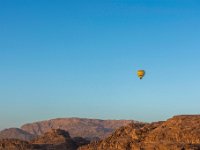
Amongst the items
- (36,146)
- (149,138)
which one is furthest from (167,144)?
(36,146)

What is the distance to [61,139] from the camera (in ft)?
466

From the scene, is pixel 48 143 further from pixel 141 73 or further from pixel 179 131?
pixel 179 131

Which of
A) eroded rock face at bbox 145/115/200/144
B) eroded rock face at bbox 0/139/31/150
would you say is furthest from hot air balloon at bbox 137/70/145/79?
eroded rock face at bbox 0/139/31/150

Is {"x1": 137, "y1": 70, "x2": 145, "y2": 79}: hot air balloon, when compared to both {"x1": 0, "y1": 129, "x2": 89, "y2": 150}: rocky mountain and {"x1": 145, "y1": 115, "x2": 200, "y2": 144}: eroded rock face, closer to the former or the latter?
{"x1": 145, "y1": 115, "x2": 200, "y2": 144}: eroded rock face

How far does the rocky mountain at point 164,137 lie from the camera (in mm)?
66744

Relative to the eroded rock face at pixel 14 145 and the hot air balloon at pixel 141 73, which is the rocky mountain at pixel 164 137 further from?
the eroded rock face at pixel 14 145

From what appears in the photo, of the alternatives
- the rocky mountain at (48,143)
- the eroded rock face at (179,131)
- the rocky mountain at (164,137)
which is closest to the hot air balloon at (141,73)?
the rocky mountain at (164,137)

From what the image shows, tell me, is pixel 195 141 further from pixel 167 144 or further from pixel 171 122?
pixel 171 122

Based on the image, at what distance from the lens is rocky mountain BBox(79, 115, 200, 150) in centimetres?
6674

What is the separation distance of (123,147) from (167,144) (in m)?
14.1

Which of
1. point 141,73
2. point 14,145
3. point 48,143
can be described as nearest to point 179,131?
point 141,73

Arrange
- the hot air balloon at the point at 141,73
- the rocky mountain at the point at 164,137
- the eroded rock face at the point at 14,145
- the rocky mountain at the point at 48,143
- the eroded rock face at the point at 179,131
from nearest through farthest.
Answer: the rocky mountain at the point at 164,137 < the eroded rock face at the point at 179,131 < the hot air balloon at the point at 141,73 < the eroded rock face at the point at 14,145 < the rocky mountain at the point at 48,143

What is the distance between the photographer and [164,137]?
74.9 meters

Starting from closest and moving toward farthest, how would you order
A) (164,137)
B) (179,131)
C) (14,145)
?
(179,131), (164,137), (14,145)
